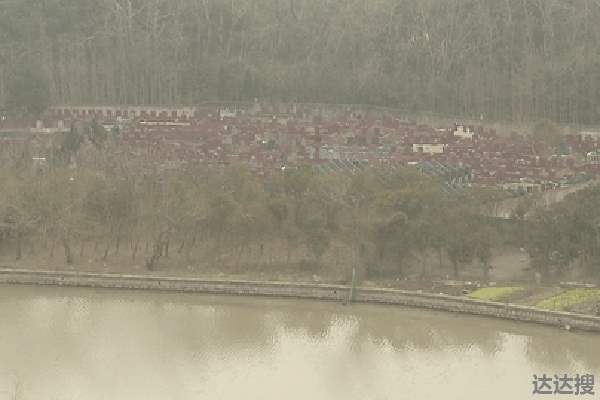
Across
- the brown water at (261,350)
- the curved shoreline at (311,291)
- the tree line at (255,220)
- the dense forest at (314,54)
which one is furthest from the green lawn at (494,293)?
the dense forest at (314,54)

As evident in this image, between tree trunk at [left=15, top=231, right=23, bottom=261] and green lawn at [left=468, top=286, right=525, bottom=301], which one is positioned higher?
tree trunk at [left=15, top=231, right=23, bottom=261]

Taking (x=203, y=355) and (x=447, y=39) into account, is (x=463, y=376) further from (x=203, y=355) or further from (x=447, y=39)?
(x=447, y=39)

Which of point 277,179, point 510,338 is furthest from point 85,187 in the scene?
point 510,338

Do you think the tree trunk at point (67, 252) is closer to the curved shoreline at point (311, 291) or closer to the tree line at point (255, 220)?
the tree line at point (255, 220)

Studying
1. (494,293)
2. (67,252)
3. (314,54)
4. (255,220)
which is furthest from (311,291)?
(314,54)

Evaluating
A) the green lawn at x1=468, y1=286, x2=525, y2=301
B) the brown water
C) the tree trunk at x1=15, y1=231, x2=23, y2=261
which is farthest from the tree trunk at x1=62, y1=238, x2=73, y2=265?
the green lawn at x1=468, y1=286, x2=525, y2=301

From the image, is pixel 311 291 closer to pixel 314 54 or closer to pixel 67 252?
pixel 67 252

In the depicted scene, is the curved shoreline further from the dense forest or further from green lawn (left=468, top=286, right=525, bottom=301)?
the dense forest
